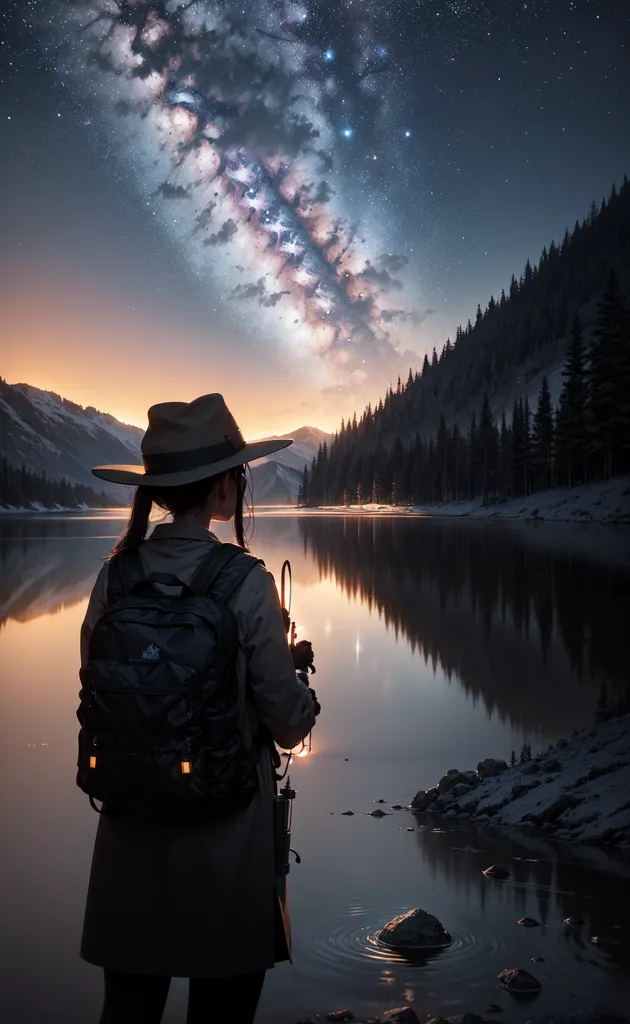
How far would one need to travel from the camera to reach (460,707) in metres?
13.4

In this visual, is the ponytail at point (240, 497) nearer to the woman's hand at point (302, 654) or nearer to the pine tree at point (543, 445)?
the woman's hand at point (302, 654)

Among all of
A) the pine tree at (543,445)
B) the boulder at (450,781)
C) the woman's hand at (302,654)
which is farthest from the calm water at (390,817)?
the pine tree at (543,445)

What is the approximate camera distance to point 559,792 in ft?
28.0

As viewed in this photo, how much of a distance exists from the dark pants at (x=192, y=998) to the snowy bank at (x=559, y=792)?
539 centimetres

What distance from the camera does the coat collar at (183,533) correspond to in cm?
314

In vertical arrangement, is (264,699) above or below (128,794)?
above

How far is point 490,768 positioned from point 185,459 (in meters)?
7.75

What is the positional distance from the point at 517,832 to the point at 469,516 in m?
96.8

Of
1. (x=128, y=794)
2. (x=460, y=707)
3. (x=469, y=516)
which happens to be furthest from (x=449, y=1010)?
(x=469, y=516)

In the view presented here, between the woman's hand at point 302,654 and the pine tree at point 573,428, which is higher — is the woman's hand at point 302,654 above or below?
below

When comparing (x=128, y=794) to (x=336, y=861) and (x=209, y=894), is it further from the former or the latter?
(x=336, y=861)

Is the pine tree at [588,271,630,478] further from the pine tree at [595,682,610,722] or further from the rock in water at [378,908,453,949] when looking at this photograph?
the rock in water at [378,908,453,949]

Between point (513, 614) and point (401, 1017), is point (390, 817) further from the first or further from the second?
point (513, 614)

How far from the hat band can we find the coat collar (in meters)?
0.21
